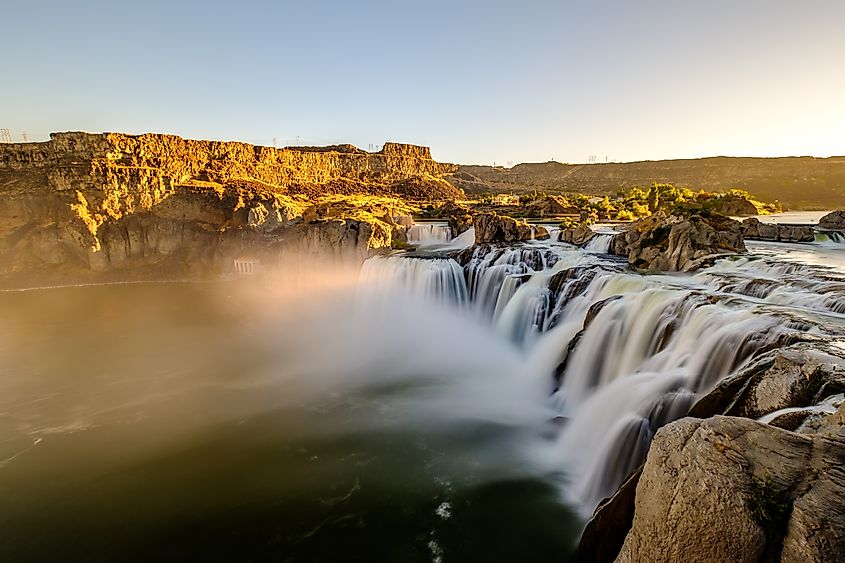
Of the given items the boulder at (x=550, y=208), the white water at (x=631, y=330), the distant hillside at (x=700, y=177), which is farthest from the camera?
the distant hillside at (x=700, y=177)

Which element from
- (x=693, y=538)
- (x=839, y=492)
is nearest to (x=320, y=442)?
(x=693, y=538)

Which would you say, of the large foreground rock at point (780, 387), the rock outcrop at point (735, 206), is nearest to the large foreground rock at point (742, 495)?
the large foreground rock at point (780, 387)

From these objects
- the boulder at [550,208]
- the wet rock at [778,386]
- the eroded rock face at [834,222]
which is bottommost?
the wet rock at [778,386]

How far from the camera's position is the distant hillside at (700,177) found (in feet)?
219

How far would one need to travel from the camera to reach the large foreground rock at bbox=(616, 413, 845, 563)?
3.19 meters

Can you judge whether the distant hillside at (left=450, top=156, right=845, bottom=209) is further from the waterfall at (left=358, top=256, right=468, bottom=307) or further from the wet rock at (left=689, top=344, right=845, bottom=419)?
the wet rock at (left=689, top=344, right=845, bottom=419)

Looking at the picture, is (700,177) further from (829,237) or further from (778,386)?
(778,386)

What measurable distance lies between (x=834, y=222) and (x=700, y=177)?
262 ft

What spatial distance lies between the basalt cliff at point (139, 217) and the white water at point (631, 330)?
54.1ft

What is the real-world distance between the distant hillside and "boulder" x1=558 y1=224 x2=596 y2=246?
138 ft

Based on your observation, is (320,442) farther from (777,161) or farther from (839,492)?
(777,161)

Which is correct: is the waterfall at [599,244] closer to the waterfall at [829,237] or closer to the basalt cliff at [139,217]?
the waterfall at [829,237]

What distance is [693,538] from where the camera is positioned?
3.63 meters

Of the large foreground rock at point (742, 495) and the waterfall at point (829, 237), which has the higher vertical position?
the waterfall at point (829, 237)
